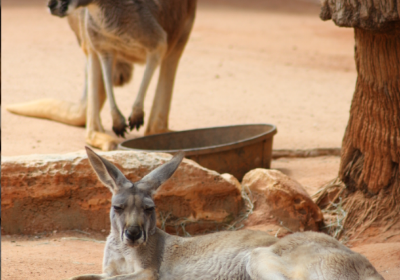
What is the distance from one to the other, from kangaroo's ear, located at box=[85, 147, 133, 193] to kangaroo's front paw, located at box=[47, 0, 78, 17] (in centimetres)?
276

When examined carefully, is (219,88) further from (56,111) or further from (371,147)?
(371,147)

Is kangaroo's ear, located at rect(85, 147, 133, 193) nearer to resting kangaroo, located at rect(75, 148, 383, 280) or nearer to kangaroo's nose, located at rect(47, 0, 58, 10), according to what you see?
resting kangaroo, located at rect(75, 148, 383, 280)

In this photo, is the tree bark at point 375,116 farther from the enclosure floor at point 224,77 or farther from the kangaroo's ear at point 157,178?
the enclosure floor at point 224,77

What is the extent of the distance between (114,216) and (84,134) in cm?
415

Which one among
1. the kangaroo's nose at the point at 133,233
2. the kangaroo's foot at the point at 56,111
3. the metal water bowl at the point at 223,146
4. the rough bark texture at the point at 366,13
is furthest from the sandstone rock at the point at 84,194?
the kangaroo's foot at the point at 56,111

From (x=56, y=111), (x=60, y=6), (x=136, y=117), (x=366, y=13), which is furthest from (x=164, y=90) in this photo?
(x=366, y=13)

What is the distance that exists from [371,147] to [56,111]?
4.65 meters

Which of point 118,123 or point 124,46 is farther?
point 124,46

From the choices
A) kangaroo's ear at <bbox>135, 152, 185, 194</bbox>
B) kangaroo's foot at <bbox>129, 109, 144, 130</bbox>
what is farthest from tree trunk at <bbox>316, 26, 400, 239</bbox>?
kangaroo's foot at <bbox>129, 109, 144, 130</bbox>

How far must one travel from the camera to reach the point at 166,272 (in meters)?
2.96

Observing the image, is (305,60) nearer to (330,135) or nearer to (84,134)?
(330,135)

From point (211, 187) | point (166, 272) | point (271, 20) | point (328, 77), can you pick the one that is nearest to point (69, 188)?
point (211, 187)

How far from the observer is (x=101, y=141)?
6.07m

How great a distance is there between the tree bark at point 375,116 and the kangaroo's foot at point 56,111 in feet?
13.2
